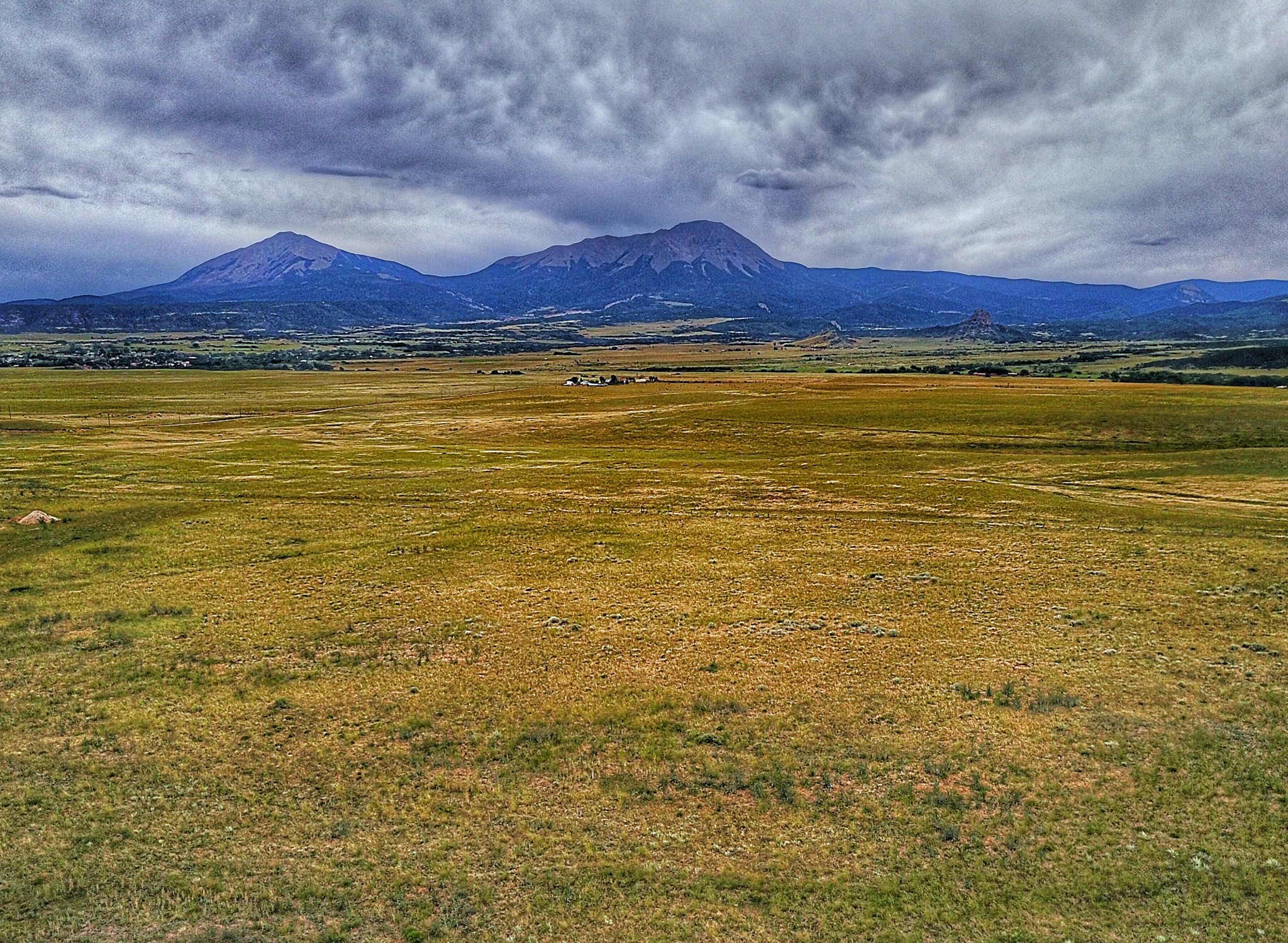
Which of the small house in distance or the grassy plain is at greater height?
the small house in distance

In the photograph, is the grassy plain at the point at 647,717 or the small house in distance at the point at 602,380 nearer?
the grassy plain at the point at 647,717

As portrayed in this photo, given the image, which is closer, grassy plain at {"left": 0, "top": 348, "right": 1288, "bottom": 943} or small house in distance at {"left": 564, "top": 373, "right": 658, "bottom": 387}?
grassy plain at {"left": 0, "top": 348, "right": 1288, "bottom": 943}

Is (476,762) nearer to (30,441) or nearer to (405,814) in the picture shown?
(405,814)

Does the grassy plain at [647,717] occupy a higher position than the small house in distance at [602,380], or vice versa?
the small house in distance at [602,380]

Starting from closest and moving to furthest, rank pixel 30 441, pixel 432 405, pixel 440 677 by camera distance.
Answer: pixel 440 677, pixel 30 441, pixel 432 405

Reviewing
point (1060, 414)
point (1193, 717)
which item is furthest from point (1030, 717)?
point (1060, 414)

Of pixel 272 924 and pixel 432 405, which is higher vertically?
pixel 432 405

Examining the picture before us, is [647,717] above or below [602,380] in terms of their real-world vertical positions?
below

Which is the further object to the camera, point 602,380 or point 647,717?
point 602,380
